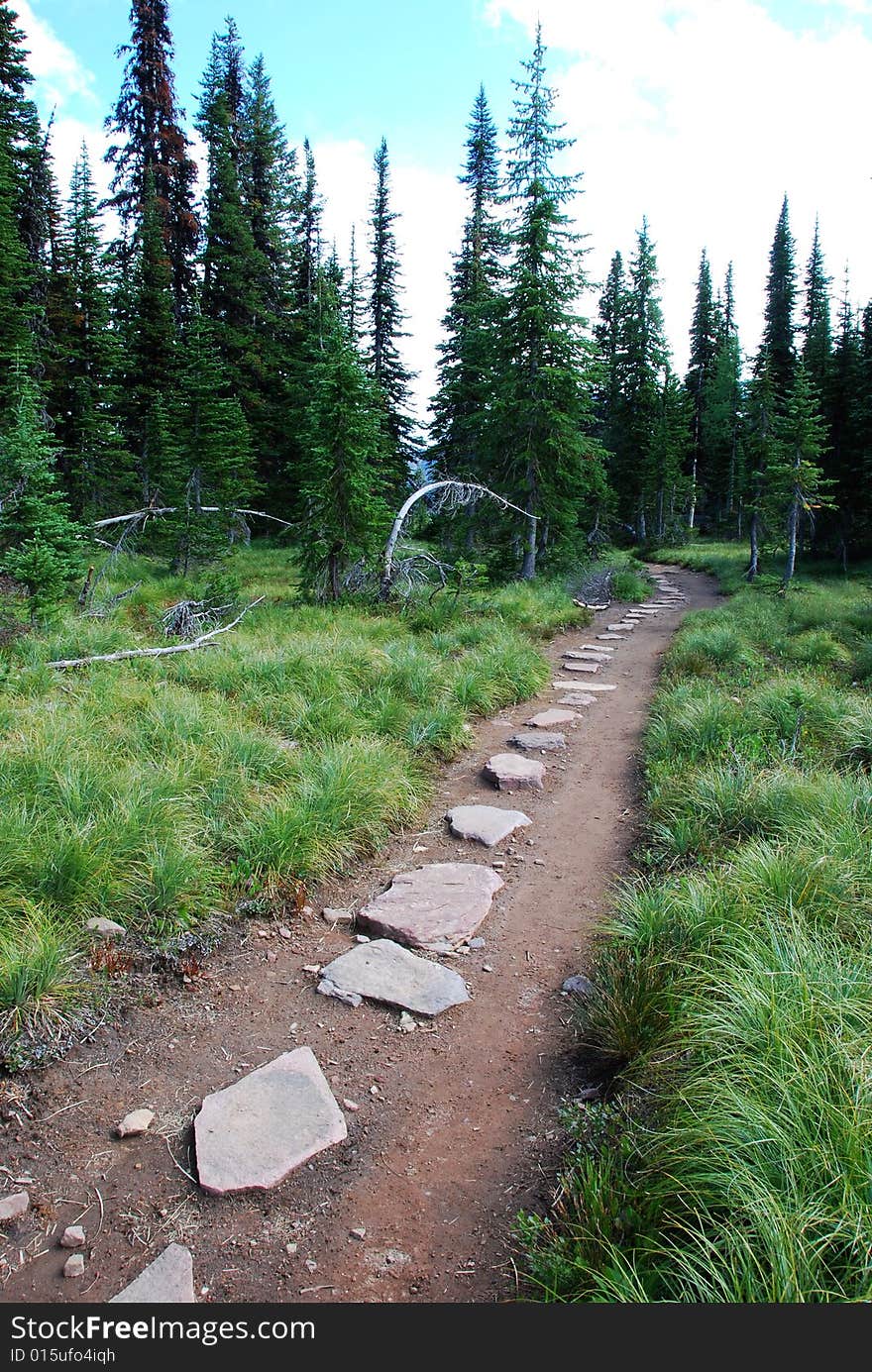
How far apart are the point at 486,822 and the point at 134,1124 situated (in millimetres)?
3134

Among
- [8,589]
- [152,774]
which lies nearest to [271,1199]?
[152,774]

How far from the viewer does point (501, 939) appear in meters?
4.06

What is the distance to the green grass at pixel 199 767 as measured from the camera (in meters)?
3.63

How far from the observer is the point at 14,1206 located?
2406 mm

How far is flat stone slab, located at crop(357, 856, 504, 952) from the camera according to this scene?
4.02 meters

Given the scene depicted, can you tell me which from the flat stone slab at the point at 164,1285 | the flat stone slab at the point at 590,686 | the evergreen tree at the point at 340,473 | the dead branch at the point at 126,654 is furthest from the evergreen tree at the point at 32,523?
the flat stone slab at the point at 164,1285

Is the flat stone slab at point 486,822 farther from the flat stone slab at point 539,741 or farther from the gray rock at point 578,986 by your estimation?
the gray rock at point 578,986

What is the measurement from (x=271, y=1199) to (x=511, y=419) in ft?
55.3

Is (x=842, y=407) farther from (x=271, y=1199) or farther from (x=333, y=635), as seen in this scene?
(x=271, y=1199)

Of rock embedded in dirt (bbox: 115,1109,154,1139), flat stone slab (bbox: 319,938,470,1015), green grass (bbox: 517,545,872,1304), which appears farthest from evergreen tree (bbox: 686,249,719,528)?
rock embedded in dirt (bbox: 115,1109,154,1139)

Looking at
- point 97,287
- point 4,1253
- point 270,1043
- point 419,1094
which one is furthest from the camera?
point 97,287

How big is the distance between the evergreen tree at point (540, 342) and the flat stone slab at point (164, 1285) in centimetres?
1622

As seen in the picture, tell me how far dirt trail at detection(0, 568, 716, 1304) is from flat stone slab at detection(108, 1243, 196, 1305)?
0.04 m

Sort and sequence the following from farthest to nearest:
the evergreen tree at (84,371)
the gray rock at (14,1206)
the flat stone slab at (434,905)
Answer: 1. the evergreen tree at (84,371)
2. the flat stone slab at (434,905)
3. the gray rock at (14,1206)
